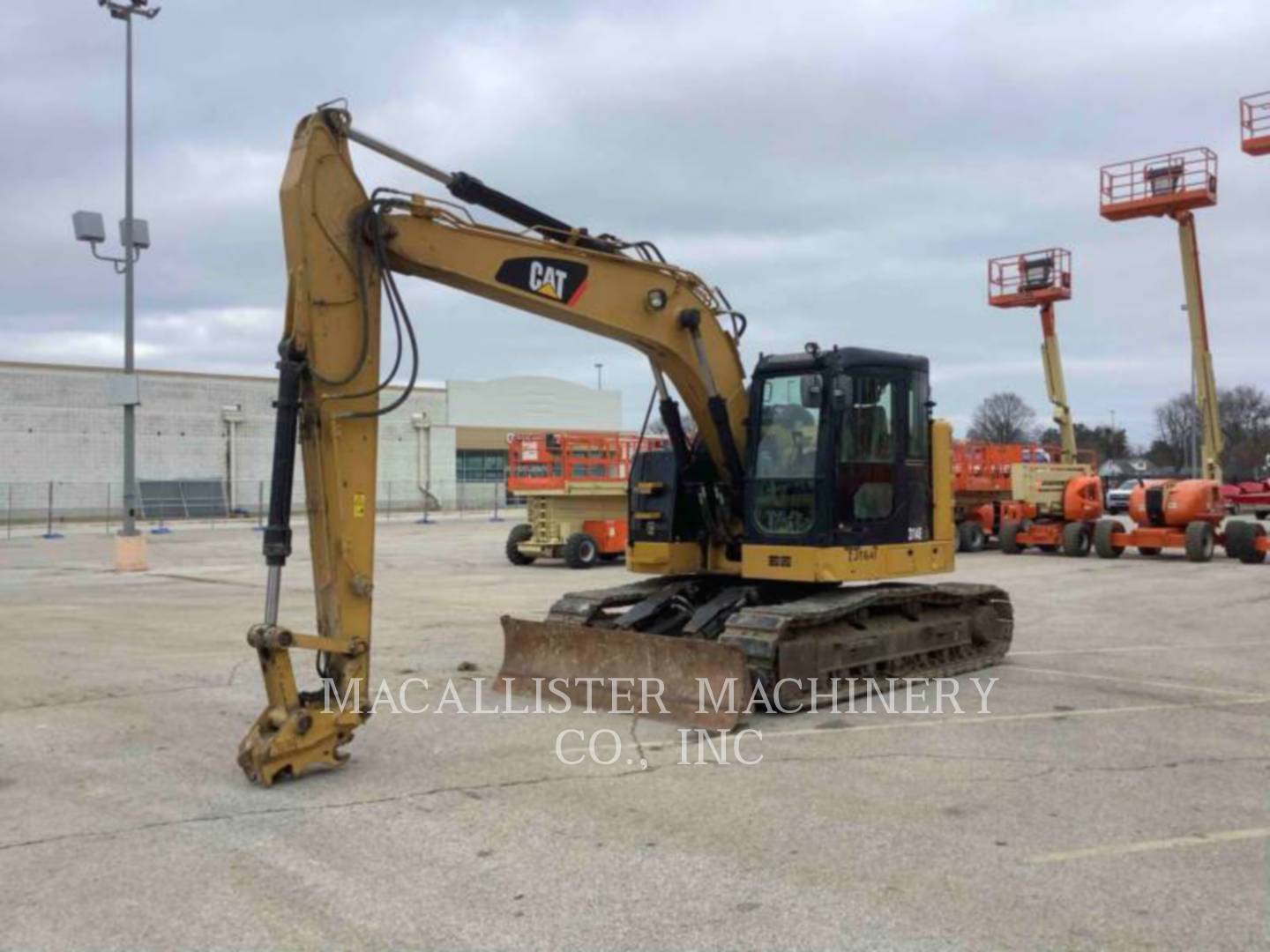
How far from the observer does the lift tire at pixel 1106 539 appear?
23438 millimetres

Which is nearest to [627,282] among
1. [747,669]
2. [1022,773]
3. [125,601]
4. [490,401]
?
[747,669]

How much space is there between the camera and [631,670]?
8.47 meters

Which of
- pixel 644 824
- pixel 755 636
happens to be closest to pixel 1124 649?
pixel 755 636

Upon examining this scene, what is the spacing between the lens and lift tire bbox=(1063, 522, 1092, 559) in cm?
2411

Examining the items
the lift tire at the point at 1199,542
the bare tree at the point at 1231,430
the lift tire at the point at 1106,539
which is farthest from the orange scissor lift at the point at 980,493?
the bare tree at the point at 1231,430

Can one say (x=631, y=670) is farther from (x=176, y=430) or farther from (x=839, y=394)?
(x=176, y=430)

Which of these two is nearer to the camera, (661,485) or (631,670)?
(631,670)

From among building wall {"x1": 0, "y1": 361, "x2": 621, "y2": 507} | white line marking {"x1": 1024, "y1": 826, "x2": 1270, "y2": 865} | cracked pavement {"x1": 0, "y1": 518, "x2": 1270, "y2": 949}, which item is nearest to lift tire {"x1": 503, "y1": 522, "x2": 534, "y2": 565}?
cracked pavement {"x1": 0, "y1": 518, "x2": 1270, "y2": 949}

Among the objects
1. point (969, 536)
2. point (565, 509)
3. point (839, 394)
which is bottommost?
point (969, 536)

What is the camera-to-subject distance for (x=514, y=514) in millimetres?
51219

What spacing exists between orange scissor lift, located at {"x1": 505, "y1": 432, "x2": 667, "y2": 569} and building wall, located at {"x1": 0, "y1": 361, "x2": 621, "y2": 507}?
19174mm

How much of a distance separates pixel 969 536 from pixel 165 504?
115 ft

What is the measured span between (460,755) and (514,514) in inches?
1745

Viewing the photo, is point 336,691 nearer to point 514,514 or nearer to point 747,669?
point 747,669
